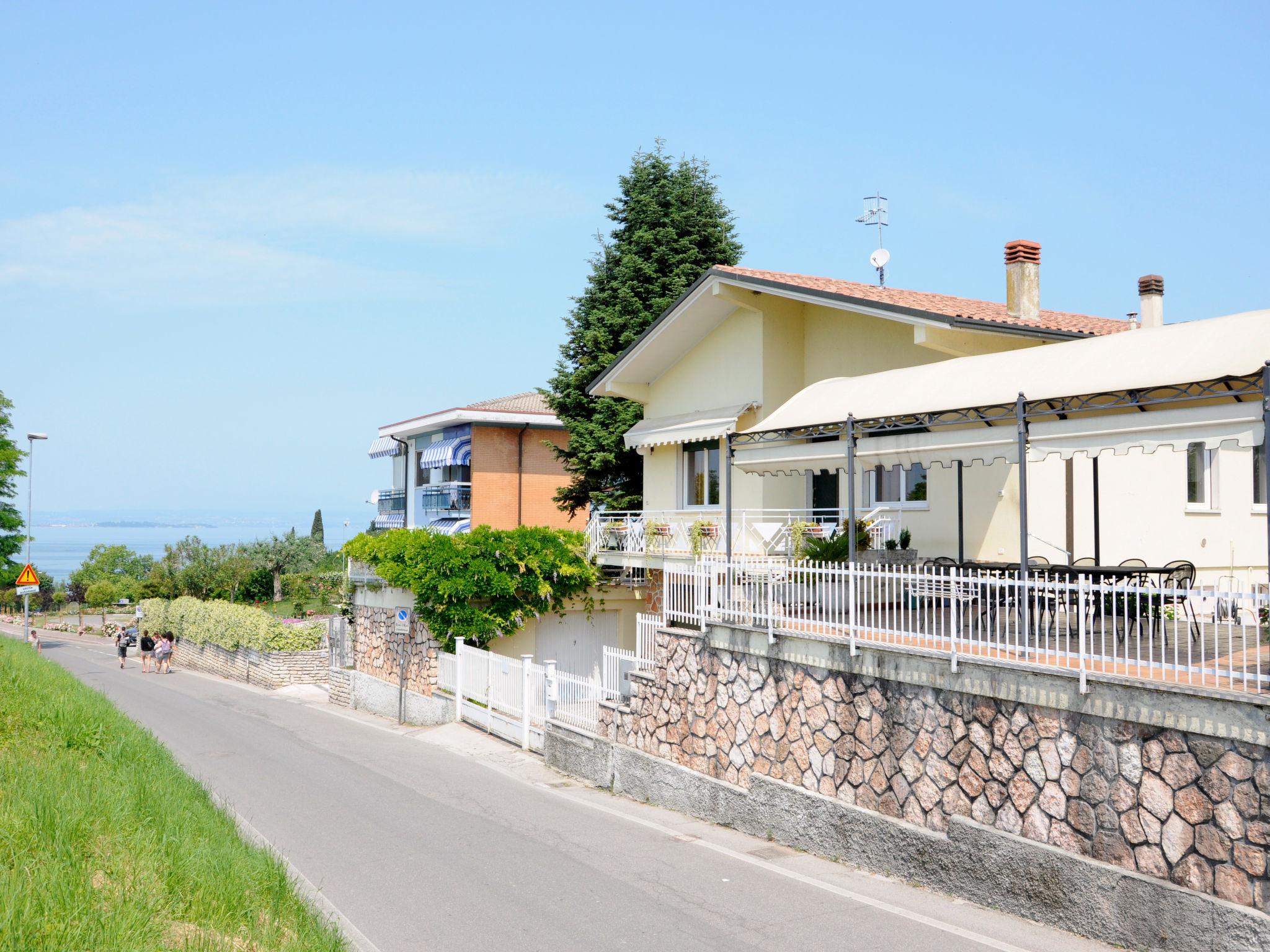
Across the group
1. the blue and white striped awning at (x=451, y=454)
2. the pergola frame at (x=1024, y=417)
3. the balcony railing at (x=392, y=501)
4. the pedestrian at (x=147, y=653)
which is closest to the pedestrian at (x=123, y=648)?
the pedestrian at (x=147, y=653)

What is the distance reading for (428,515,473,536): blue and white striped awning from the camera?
33219 mm

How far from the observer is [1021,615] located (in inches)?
385

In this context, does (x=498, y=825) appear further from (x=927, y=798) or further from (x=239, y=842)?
A: (x=927, y=798)

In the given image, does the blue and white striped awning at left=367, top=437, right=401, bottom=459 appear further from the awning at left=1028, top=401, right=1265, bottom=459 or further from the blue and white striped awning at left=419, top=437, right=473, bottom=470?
the awning at left=1028, top=401, right=1265, bottom=459

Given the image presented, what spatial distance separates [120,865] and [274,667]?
28.7 meters

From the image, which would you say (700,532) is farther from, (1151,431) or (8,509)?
(8,509)

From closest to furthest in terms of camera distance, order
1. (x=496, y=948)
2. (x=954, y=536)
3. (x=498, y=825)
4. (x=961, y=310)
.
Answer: (x=496, y=948)
(x=498, y=825)
(x=954, y=536)
(x=961, y=310)

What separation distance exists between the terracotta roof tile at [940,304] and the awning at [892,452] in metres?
2.97

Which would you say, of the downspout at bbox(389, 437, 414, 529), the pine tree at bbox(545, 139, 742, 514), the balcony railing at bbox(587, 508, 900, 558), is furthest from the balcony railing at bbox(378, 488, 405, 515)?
the balcony railing at bbox(587, 508, 900, 558)

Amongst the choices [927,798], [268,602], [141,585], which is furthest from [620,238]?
[141,585]

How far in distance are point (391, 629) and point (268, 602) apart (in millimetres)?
36575

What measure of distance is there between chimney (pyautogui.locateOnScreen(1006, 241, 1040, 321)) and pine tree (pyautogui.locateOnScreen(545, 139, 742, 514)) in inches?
394

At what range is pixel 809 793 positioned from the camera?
11.5 m

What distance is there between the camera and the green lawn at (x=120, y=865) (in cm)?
581
